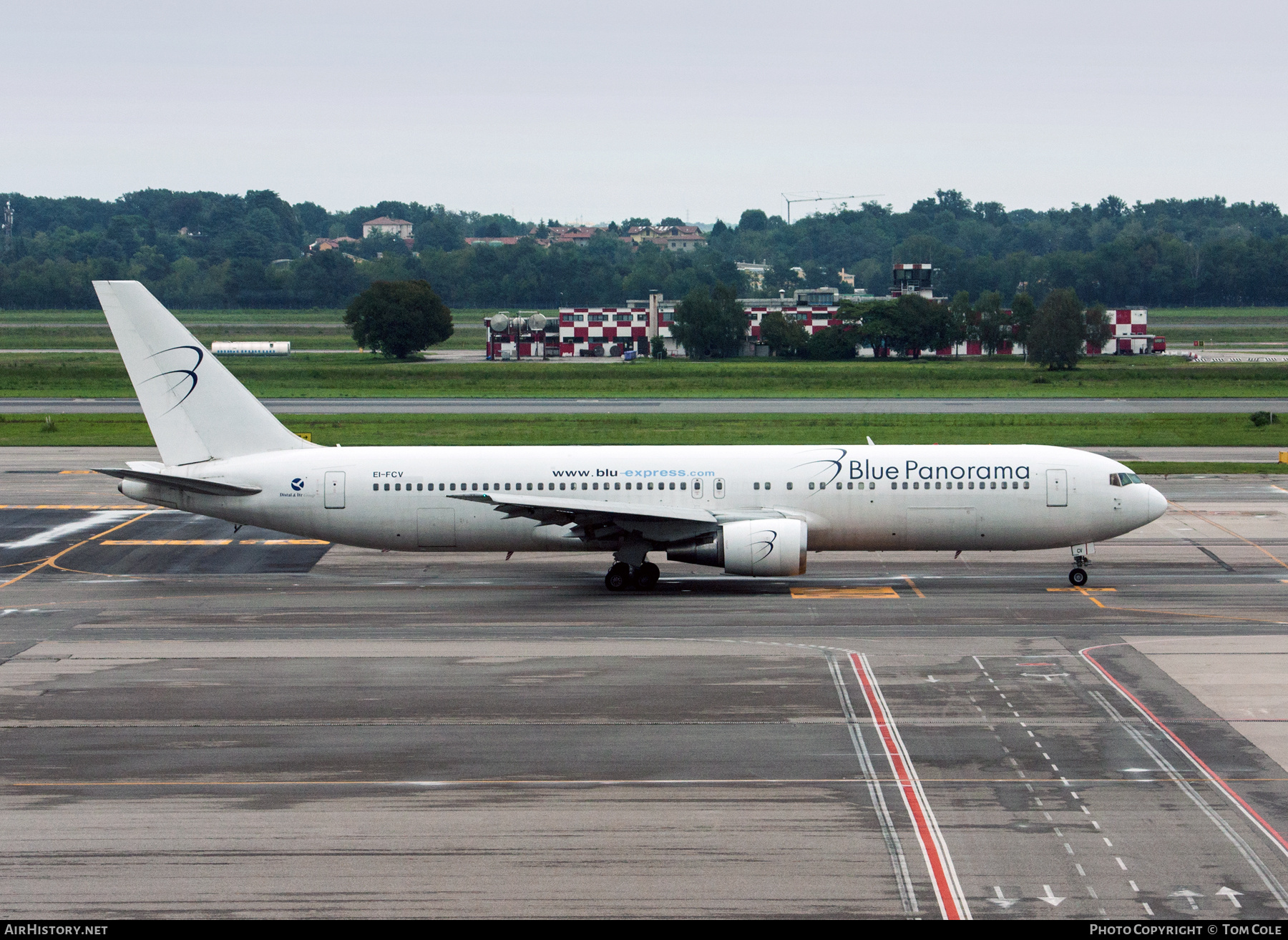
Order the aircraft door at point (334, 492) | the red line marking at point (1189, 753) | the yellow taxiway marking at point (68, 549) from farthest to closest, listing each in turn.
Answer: the yellow taxiway marking at point (68, 549) < the aircraft door at point (334, 492) < the red line marking at point (1189, 753)

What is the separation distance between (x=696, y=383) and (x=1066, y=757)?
89685 mm

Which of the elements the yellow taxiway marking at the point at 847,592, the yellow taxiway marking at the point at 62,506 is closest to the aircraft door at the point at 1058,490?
the yellow taxiway marking at the point at 847,592

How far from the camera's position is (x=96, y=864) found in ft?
62.8

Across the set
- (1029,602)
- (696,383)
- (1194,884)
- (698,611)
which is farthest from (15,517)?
(696,383)

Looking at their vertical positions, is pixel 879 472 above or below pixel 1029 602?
above

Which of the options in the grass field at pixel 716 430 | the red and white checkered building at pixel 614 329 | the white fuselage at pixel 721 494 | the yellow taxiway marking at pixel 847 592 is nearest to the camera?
the yellow taxiway marking at pixel 847 592

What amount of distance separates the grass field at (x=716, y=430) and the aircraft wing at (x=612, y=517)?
30.7 metres

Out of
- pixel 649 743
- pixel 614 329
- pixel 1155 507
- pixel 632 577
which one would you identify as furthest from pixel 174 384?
pixel 614 329

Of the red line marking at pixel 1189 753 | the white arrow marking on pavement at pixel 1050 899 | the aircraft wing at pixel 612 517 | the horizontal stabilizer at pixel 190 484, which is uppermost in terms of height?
the horizontal stabilizer at pixel 190 484

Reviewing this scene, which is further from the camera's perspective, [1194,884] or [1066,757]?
[1066,757]

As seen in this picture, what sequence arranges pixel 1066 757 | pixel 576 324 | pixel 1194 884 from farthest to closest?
pixel 576 324 < pixel 1066 757 < pixel 1194 884

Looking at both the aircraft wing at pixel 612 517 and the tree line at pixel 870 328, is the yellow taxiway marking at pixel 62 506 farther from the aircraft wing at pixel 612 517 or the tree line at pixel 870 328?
the tree line at pixel 870 328

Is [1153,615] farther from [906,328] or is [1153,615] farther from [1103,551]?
[906,328]

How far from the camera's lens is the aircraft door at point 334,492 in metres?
39.3
